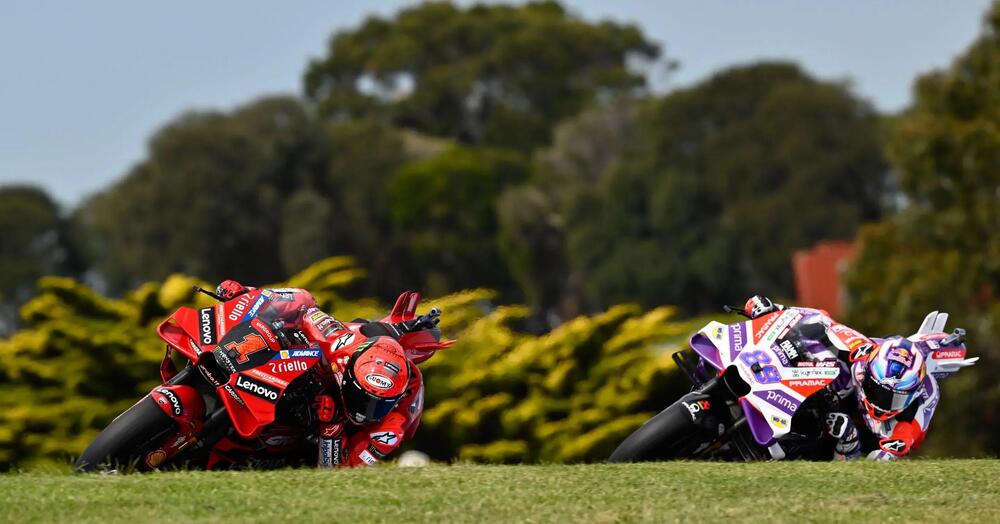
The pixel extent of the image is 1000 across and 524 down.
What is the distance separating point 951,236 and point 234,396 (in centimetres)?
2580

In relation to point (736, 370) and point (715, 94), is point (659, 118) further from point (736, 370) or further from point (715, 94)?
point (736, 370)

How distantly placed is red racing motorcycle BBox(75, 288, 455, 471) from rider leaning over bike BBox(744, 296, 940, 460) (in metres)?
2.77

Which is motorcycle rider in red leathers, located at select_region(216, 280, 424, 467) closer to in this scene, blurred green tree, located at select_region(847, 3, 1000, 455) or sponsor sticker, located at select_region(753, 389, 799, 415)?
sponsor sticker, located at select_region(753, 389, 799, 415)

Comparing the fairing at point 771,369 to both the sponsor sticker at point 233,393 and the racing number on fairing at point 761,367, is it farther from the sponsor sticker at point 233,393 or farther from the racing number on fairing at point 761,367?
the sponsor sticker at point 233,393

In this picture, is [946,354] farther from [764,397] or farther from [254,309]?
[254,309]

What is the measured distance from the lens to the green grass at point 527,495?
7.77 metres

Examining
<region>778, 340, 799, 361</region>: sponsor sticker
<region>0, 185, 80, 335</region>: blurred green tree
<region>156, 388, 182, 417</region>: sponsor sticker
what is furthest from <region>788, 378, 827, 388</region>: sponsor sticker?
<region>0, 185, 80, 335</region>: blurred green tree

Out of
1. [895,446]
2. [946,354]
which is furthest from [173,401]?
[946,354]

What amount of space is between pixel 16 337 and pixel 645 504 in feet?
19.4

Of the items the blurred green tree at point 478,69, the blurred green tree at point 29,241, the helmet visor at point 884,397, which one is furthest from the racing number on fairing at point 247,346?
the blurred green tree at point 478,69

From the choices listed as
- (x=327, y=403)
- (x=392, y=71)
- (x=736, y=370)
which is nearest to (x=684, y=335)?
(x=736, y=370)

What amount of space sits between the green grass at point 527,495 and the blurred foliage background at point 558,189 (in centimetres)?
2186

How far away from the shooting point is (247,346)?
948 centimetres

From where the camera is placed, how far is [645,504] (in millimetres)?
8094
